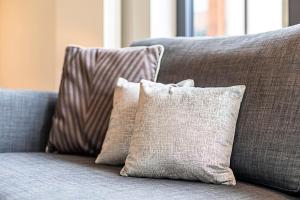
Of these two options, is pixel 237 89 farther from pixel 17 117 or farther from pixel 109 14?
pixel 109 14

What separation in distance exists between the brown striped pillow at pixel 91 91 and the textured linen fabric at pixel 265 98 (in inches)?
10.9

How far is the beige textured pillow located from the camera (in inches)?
47.8

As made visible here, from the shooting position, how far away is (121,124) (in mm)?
1497

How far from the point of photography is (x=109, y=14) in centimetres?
264

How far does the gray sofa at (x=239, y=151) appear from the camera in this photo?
112 cm

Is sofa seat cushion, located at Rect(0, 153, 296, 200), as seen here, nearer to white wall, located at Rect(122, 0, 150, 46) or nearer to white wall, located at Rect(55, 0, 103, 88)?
white wall, located at Rect(122, 0, 150, 46)

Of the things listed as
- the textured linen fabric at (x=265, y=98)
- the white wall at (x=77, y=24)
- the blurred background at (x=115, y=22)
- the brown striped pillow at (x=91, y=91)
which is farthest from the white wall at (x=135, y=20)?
the textured linen fabric at (x=265, y=98)

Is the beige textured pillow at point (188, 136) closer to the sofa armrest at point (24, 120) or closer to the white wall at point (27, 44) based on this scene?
the sofa armrest at point (24, 120)

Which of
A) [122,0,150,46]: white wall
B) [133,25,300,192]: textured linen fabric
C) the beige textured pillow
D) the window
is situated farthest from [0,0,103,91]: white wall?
the beige textured pillow

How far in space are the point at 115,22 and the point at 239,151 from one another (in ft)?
5.09

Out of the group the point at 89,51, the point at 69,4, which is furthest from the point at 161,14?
the point at 89,51

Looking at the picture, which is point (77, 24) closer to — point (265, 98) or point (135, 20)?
point (135, 20)

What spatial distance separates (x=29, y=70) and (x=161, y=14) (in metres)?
1.28

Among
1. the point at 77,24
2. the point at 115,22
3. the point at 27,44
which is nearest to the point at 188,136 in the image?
the point at 115,22
